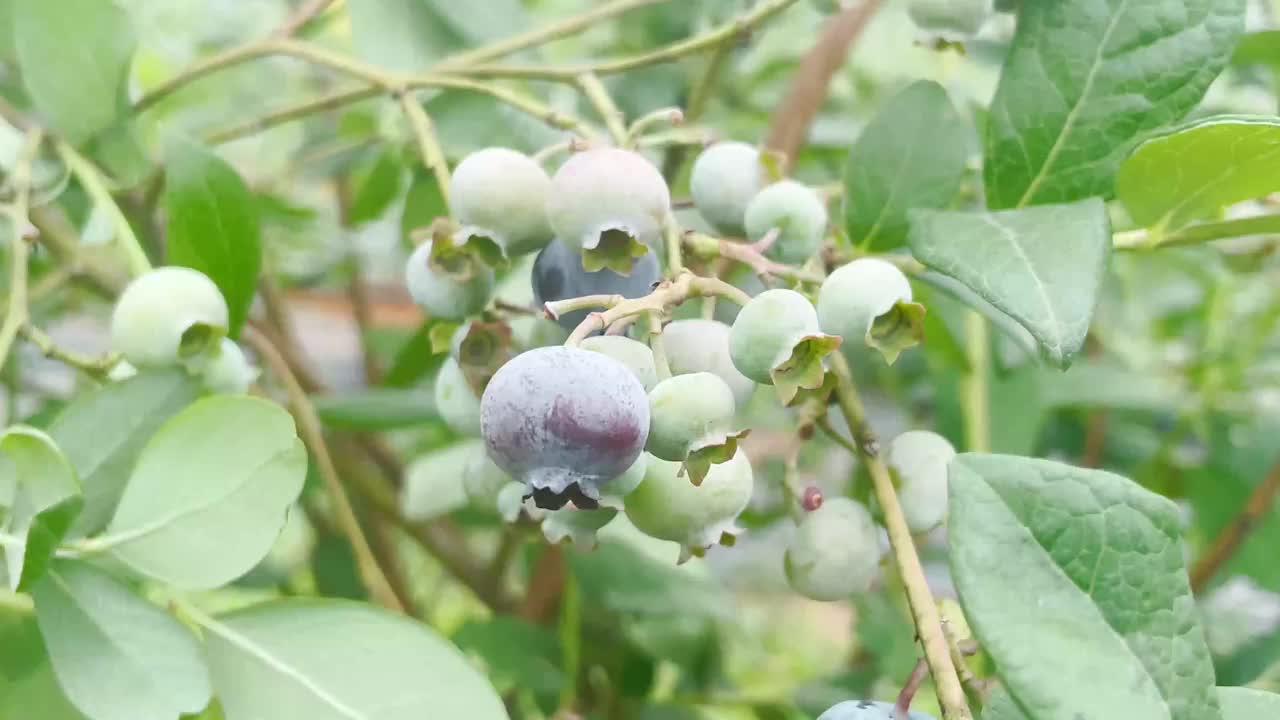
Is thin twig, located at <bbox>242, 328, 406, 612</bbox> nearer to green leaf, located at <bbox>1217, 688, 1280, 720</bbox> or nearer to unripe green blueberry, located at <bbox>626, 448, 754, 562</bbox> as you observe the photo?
unripe green blueberry, located at <bbox>626, 448, 754, 562</bbox>

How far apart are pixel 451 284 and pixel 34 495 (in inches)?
7.1

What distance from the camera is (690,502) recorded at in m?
0.42

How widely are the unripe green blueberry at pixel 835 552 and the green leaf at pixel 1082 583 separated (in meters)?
0.11

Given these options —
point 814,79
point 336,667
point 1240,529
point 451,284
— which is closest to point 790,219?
point 451,284

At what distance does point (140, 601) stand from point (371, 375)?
92 cm

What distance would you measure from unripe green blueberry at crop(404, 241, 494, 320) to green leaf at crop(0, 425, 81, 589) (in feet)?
0.52

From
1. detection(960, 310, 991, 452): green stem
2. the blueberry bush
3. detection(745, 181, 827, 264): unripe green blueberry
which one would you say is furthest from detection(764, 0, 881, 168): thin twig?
detection(745, 181, 827, 264): unripe green blueberry

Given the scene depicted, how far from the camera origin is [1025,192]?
0.53 metres

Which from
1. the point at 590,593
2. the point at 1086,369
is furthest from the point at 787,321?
the point at 1086,369

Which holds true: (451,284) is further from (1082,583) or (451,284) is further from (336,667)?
(1082,583)

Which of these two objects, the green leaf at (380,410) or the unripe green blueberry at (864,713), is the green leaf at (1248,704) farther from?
the green leaf at (380,410)

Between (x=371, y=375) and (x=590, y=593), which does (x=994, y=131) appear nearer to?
(x=590, y=593)

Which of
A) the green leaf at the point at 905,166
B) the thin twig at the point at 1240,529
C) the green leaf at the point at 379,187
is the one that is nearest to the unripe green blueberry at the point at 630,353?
the green leaf at the point at 905,166

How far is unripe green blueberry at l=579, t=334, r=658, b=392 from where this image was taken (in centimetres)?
40
